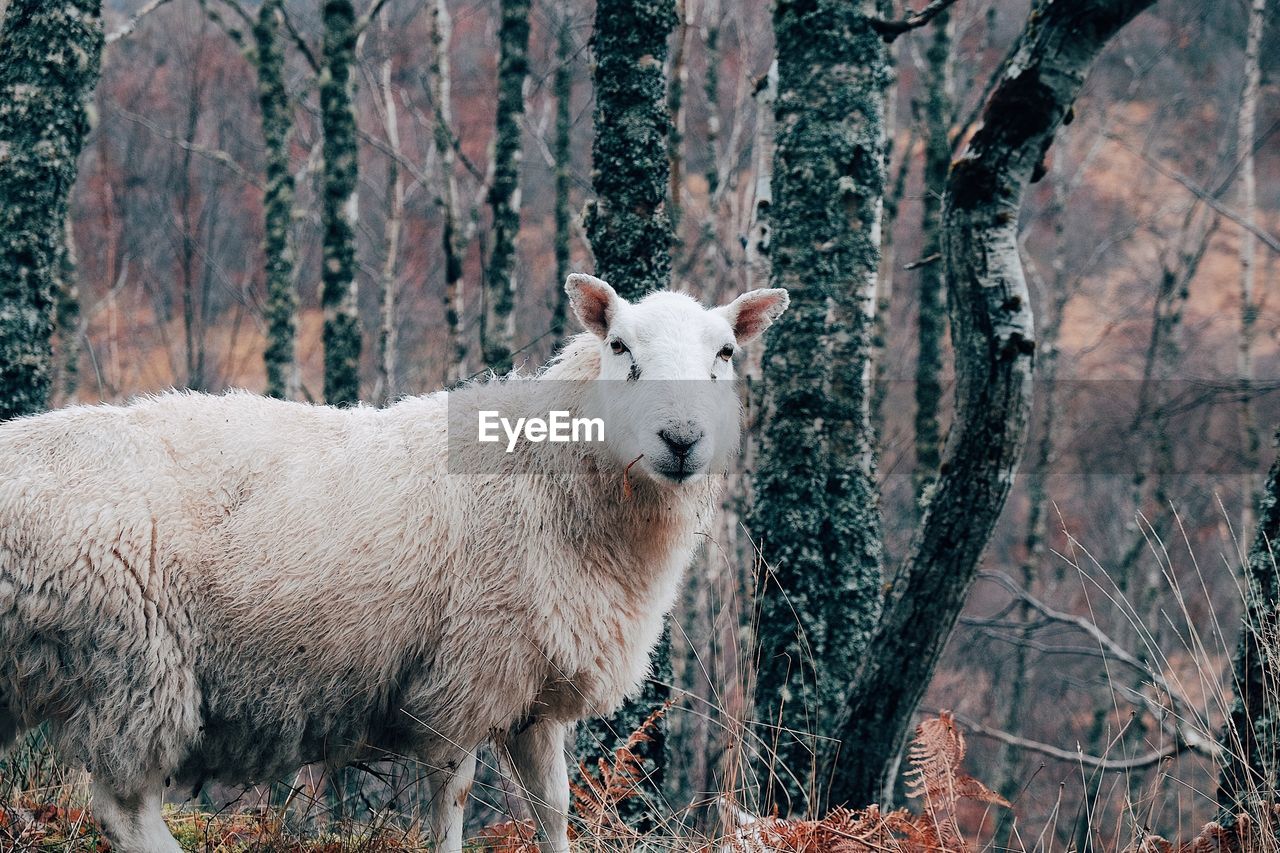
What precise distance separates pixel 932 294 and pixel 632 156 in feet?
24.1

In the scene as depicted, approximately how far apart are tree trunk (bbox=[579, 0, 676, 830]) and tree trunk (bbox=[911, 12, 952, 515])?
5.79m

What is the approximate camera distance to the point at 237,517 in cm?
353

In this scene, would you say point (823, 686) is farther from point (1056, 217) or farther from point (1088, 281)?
point (1088, 281)

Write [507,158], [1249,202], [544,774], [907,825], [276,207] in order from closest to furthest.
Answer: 1. [907,825]
2. [544,774]
3. [507,158]
4. [276,207]
5. [1249,202]

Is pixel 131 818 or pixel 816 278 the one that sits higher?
pixel 816 278

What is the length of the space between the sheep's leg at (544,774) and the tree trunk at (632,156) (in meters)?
1.14

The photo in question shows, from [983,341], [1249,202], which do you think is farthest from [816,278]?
[1249,202]

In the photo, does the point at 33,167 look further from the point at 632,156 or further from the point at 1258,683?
the point at 1258,683

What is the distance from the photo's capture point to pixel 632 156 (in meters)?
4.89

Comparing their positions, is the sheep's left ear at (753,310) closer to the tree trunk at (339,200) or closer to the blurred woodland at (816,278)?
the blurred woodland at (816,278)

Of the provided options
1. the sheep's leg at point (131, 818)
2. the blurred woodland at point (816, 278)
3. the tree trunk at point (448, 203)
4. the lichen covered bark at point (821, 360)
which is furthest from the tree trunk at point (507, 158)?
the sheep's leg at point (131, 818)

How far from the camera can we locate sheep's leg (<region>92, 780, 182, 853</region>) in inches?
133

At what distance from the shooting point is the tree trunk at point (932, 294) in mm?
10312

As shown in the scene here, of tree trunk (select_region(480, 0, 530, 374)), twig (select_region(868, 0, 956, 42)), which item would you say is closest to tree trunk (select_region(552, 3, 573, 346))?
tree trunk (select_region(480, 0, 530, 374))
